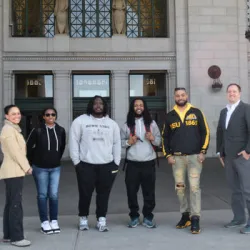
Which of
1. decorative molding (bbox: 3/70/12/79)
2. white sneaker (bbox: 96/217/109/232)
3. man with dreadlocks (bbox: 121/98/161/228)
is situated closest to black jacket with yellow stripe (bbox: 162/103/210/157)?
man with dreadlocks (bbox: 121/98/161/228)

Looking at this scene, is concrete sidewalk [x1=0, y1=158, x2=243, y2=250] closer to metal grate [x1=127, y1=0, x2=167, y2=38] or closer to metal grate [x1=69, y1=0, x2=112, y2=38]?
metal grate [x1=69, y1=0, x2=112, y2=38]

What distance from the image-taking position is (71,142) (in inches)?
202

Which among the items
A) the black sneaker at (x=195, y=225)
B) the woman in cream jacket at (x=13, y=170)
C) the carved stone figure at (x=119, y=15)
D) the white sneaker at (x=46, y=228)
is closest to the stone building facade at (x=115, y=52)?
the carved stone figure at (x=119, y=15)

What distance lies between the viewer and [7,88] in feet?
51.9

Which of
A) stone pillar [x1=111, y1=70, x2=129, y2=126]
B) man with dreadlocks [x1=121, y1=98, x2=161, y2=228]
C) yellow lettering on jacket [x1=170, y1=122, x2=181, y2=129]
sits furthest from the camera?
stone pillar [x1=111, y1=70, x2=129, y2=126]

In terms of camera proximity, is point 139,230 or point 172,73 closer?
point 139,230

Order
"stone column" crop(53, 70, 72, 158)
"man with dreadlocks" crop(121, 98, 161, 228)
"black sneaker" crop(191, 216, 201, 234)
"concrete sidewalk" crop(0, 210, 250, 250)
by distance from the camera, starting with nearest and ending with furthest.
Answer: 1. "concrete sidewalk" crop(0, 210, 250, 250)
2. "black sneaker" crop(191, 216, 201, 234)
3. "man with dreadlocks" crop(121, 98, 161, 228)
4. "stone column" crop(53, 70, 72, 158)

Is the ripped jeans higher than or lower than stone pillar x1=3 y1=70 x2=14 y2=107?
lower

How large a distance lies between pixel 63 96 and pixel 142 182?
1115 cm

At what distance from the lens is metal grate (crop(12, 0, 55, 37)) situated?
1631 cm

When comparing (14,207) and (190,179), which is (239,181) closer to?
(190,179)

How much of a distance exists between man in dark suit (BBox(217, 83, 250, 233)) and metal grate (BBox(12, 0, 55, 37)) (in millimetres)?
12585

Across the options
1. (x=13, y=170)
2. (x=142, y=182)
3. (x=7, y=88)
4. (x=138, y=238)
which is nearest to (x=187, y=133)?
(x=142, y=182)

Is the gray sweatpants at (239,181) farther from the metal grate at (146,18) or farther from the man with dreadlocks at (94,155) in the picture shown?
the metal grate at (146,18)
